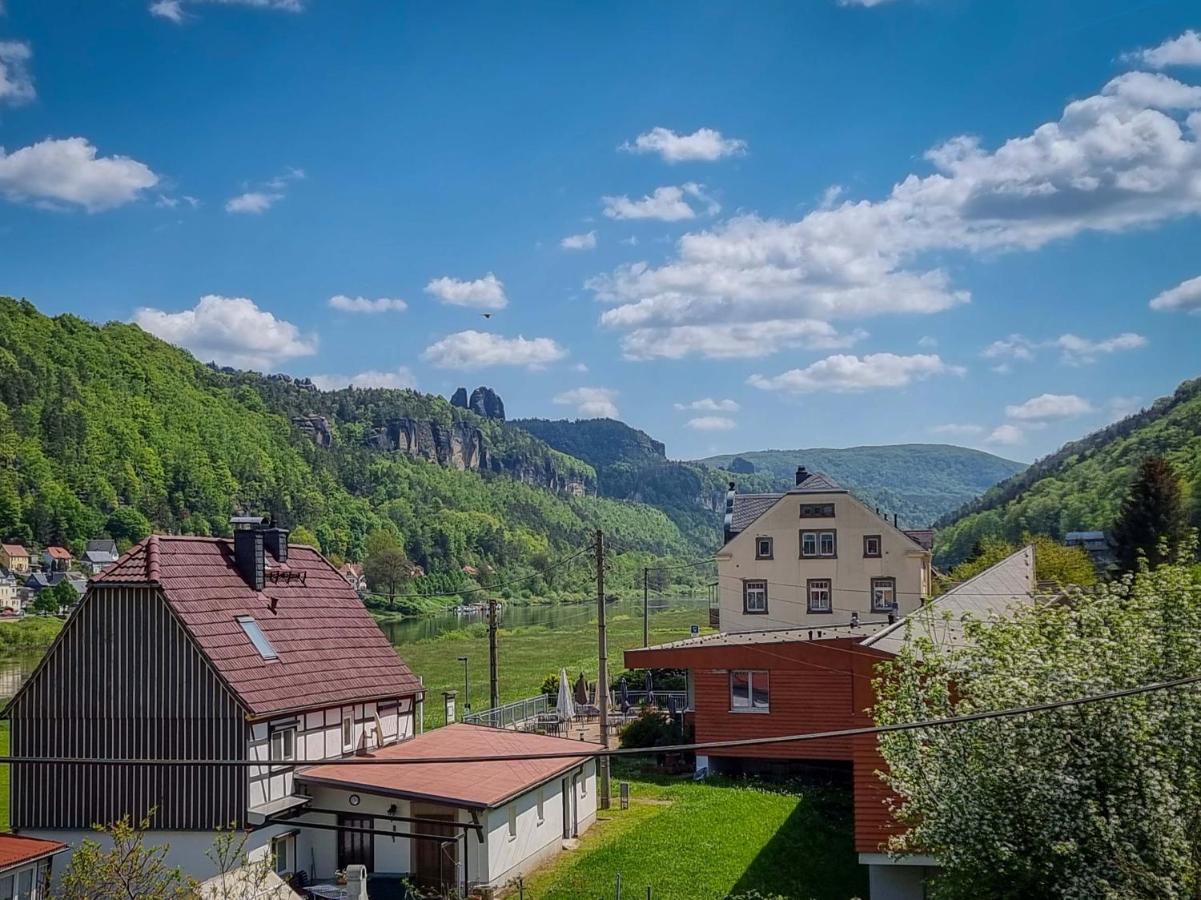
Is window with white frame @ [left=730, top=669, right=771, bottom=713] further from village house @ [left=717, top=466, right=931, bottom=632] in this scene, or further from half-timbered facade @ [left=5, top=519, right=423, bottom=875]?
village house @ [left=717, top=466, right=931, bottom=632]

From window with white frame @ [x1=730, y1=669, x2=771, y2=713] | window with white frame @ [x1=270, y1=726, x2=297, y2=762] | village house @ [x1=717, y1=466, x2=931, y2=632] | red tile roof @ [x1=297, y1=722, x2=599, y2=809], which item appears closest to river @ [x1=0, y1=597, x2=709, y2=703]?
village house @ [x1=717, y1=466, x2=931, y2=632]

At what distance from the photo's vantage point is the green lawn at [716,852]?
20.2 m

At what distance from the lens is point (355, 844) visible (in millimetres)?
21703

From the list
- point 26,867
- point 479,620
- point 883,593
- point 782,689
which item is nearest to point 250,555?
point 26,867

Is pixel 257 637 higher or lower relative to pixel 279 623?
lower

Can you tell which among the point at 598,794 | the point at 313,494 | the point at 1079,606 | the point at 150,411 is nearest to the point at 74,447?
the point at 150,411

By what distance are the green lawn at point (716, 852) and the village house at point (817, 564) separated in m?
14.8

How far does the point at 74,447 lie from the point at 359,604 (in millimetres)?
123000

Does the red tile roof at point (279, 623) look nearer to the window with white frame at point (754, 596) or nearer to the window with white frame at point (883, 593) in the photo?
the window with white frame at point (754, 596)

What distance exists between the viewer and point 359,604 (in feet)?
91.1

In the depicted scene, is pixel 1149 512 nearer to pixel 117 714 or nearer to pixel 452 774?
pixel 452 774

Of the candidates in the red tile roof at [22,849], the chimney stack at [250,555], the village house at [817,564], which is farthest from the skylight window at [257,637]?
the village house at [817,564]

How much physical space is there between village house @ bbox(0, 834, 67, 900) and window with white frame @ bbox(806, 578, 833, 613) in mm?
27652

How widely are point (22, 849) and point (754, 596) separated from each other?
2732 centimetres
